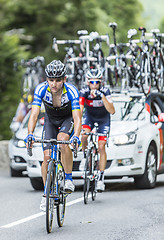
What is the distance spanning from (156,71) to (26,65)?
5.70 m

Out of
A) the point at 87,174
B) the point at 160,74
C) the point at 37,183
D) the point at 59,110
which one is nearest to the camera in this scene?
the point at 59,110

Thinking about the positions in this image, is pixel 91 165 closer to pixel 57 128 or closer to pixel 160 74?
pixel 57 128

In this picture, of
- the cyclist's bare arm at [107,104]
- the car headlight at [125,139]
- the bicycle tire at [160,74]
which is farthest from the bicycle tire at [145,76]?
the cyclist's bare arm at [107,104]

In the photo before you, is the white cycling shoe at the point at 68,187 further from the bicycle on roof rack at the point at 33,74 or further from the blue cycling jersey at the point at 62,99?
the bicycle on roof rack at the point at 33,74

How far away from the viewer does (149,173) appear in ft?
46.1

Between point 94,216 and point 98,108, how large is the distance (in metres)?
2.86

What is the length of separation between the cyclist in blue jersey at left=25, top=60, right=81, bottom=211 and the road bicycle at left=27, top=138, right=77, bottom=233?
0.15 metres

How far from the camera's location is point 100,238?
8.75 metres

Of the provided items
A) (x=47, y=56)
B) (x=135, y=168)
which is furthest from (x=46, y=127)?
(x=47, y=56)

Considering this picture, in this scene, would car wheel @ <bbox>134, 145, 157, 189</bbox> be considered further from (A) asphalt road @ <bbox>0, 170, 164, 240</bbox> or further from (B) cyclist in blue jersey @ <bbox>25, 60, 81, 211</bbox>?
(B) cyclist in blue jersey @ <bbox>25, 60, 81, 211</bbox>

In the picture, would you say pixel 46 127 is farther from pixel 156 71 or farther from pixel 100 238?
pixel 156 71

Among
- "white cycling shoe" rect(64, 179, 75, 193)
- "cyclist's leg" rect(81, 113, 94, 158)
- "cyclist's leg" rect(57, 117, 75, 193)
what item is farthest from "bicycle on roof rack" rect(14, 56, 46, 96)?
"white cycling shoe" rect(64, 179, 75, 193)

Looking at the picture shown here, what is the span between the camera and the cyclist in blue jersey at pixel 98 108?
493 inches

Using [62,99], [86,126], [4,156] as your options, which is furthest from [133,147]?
[4,156]
